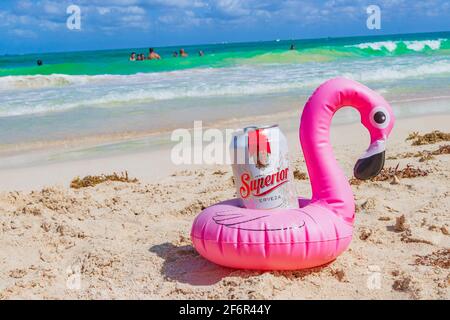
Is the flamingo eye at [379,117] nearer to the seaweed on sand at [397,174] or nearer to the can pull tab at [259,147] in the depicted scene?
the can pull tab at [259,147]

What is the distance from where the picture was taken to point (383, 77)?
1705 centimetres

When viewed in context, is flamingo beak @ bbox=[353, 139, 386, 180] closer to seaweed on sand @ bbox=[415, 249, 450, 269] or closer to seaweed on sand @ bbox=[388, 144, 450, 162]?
seaweed on sand @ bbox=[415, 249, 450, 269]

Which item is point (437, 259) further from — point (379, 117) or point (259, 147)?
point (259, 147)

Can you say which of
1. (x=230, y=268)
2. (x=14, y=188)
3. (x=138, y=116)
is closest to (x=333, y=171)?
(x=230, y=268)

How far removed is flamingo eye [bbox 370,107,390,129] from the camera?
3.42 metres

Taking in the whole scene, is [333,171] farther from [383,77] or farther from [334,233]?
[383,77]

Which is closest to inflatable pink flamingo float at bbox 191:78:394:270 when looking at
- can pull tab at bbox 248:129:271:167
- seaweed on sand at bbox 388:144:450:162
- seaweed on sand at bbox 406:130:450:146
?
can pull tab at bbox 248:129:271:167

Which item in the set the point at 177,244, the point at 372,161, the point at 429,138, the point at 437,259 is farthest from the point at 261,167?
the point at 429,138

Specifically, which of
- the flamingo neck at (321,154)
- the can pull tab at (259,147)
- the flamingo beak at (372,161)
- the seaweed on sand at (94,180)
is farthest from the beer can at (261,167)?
the seaweed on sand at (94,180)

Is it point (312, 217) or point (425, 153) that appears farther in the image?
point (425, 153)

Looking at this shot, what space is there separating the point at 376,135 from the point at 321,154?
13.9 inches

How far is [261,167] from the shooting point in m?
3.32

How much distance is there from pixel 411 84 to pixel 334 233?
12203 millimetres
